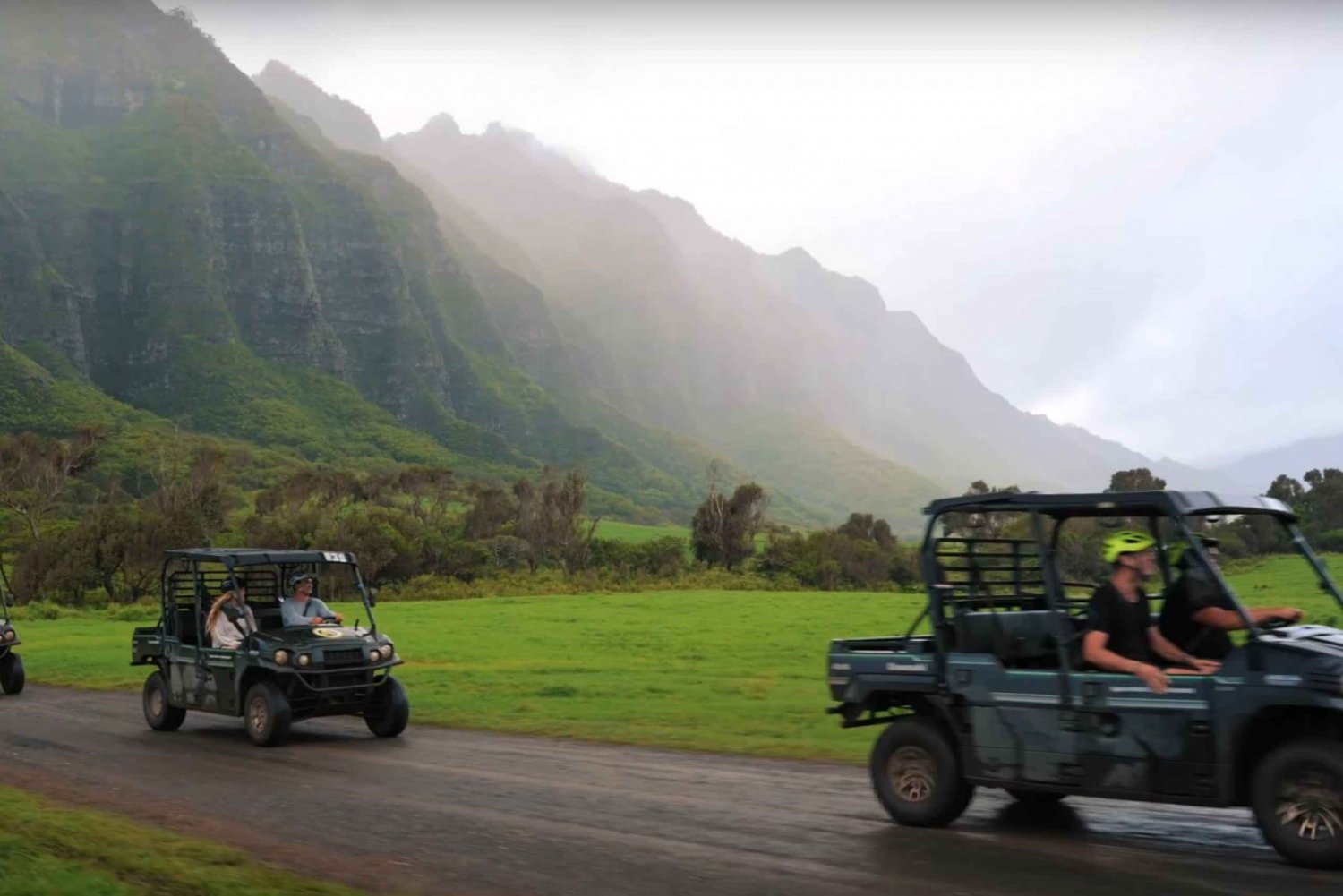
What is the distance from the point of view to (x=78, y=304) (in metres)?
161

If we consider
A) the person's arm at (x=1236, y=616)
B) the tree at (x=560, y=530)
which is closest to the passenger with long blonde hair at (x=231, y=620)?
the person's arm at (x=1236, y=616)

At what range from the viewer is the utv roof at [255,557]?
17109 millimetres

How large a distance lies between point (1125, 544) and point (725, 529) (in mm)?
71050

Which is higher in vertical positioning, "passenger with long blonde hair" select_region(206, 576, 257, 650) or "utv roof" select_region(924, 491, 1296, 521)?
"utv roof" select_region(924, 491, 1296, 521)

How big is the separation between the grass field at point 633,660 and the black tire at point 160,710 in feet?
12.0

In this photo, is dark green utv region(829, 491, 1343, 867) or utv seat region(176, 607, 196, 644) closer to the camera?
dark green utv region(829, 491, 1343, 867)

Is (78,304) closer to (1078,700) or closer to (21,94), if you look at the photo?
(21,94)

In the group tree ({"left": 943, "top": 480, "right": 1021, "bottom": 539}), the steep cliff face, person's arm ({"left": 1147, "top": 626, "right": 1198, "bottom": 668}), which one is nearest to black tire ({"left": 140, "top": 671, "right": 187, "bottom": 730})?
tree ({"left": 943, "top": 480, "right": 1021, "bottom": 539})

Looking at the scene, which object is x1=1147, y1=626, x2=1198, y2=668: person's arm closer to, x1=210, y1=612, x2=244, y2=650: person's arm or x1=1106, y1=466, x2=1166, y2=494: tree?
x1=210, y1=612, x2=244, y2=650: person's arm

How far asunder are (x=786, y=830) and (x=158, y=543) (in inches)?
2141

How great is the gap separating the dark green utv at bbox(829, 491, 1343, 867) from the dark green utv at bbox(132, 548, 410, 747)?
8130 millimetres

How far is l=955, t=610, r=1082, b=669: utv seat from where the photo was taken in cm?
971

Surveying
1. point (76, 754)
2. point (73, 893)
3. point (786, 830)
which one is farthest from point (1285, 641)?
point (76, 754)

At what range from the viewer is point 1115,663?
8719 millimetres
